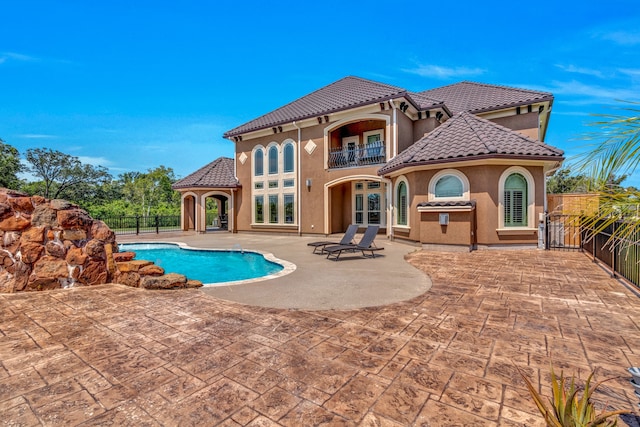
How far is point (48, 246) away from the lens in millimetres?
5828

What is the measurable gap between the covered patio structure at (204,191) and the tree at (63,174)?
2137cm

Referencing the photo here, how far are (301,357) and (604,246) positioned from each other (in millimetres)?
3290

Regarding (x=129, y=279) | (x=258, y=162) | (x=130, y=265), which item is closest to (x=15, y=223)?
(x=130, y=265)

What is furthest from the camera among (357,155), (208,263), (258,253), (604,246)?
(357,155)

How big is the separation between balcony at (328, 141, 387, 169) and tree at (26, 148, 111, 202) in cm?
3305

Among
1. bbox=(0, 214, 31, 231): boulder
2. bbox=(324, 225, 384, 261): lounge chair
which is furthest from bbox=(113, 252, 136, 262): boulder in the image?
bbox=(324, 225, 384, 261): lounge chair

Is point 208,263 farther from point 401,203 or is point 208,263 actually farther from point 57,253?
point 401,203

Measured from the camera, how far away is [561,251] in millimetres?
10453

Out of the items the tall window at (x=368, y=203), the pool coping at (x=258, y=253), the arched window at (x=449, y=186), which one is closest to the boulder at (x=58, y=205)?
the pool coping at (x=258, y=253)

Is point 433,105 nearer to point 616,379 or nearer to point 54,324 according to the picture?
point 616,379

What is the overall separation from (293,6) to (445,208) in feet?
31.5

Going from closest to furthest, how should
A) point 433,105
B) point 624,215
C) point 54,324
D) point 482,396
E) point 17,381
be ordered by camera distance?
1. point 624,215
2. point 482,396
3. point 17,381
4. point 54,324
5. point 433,105

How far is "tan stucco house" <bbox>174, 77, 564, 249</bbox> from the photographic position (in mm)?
11156

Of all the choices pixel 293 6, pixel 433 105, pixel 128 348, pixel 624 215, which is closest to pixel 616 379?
pixel 624 215
